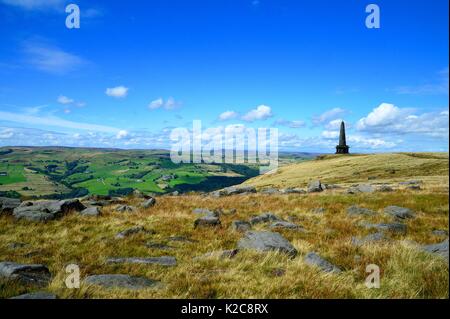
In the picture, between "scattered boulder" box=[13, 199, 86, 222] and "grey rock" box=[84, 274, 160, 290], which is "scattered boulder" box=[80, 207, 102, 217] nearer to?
"scattered boulder" box=[13, 199, 86, 222]

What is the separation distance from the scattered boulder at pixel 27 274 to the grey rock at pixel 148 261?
6.29 ft

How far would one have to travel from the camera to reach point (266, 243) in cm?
1147

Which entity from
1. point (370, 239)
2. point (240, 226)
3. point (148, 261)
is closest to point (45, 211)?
point (240, 226)

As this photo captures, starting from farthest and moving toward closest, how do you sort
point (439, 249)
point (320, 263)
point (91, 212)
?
point (91, 212) < point (439, 249) < point (320, 263)

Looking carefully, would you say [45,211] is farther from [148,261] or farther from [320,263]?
[320,263]

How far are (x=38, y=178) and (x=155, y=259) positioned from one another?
604 ft

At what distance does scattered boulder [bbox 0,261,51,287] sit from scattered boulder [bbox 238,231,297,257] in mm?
5892

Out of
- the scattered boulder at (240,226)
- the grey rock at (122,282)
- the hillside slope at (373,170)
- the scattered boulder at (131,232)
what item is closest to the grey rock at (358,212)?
the scattered boulder at (240,226)

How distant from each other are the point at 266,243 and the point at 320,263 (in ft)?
7.83

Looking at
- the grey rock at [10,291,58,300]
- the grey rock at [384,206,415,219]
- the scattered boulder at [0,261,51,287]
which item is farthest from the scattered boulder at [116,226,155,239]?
the grey rock at [384,206,415,219]
